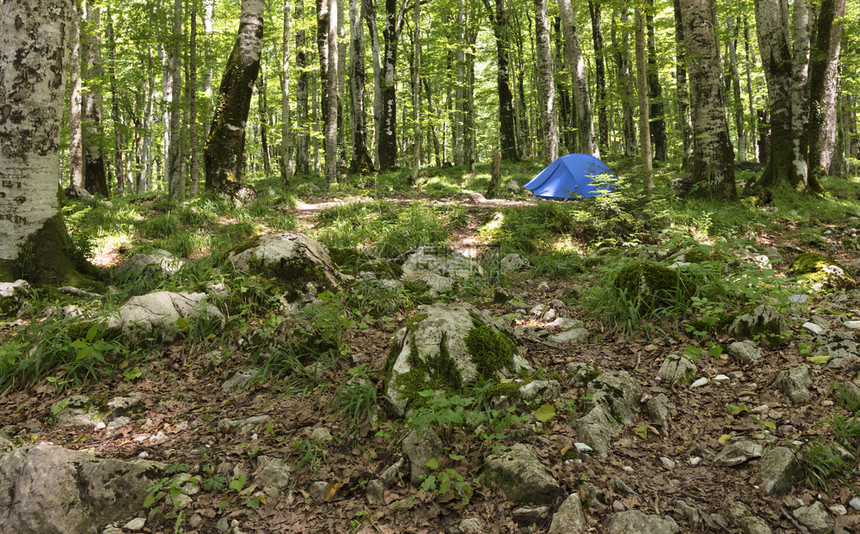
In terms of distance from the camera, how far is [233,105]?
9836 millimetres

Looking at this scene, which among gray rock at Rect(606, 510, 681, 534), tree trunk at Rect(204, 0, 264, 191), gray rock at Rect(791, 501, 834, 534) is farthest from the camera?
tree trunk at Rect(204, 0, 264, 191)

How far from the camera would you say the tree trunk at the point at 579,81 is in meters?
13.4

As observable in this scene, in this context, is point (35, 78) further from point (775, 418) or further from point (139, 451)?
point (775, 418)

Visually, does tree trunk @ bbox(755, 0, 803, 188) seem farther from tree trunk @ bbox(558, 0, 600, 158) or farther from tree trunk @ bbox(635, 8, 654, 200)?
tree trunk @ bbox(558, 0, 600, 158)

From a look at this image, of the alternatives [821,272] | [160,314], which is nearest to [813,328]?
[821,272]

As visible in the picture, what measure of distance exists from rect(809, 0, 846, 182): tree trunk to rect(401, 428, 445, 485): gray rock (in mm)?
11649

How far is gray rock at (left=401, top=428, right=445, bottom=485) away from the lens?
8.89 feet

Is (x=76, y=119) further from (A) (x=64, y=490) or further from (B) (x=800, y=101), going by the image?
(B) (x=800, y=101)

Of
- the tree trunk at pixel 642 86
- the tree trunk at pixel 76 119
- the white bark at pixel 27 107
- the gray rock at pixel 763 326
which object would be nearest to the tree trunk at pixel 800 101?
the tree trunk at pixel 642 86

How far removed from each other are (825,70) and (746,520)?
13198 millimetres

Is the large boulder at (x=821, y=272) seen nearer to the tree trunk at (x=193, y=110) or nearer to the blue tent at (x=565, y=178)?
the blue tent at (x=565, y=178)

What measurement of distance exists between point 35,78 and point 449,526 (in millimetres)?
5912

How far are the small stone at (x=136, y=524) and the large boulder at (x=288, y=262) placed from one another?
3.00m

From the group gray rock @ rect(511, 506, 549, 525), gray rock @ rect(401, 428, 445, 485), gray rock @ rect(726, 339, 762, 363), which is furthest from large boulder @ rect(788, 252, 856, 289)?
gray rock @ rect(401, 428, 445, 485)
